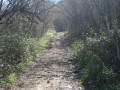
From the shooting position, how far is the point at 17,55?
945cm

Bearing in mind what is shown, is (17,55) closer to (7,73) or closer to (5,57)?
(5,57)

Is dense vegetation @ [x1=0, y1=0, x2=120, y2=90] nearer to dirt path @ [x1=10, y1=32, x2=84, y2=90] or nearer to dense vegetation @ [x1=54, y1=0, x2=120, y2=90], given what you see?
dense vegetation @ [x1=54, y1=0, x2=120, y2=90]

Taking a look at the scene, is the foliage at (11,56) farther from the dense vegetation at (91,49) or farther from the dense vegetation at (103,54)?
the dense vegetation at (103,54)

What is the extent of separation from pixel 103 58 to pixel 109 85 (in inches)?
70.5

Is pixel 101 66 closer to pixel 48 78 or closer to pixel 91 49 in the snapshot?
pixel 48 78

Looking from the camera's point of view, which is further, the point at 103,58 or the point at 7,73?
the point at 103,58

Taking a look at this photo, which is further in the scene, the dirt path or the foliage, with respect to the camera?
the foliage

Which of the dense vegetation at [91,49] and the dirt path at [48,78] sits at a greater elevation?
the dense vegetation at [91,49]

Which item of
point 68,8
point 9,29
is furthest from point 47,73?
point 68,8

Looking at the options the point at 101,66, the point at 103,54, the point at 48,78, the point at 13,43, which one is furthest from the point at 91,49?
the point at 13,43

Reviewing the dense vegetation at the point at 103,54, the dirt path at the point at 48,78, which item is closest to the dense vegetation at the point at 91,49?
the dense vegetation at the point at 103,54

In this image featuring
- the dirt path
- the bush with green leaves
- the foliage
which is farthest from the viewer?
the foliage

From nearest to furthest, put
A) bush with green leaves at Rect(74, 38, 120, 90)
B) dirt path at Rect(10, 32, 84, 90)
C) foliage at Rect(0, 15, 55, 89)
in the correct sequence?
bush with green leaves at Rect(74, 38, 120, 90)
dirt path at Rect(10, 32, 84, 90)
foliage at Rect(0, 15, 55, 89)

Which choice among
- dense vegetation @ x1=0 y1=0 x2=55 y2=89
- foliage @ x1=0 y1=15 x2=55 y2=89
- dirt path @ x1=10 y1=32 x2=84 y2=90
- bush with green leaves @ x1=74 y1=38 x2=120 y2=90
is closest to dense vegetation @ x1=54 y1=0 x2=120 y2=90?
bush with green leaves @ x1=74 y1=38 x2=120 y2=90
